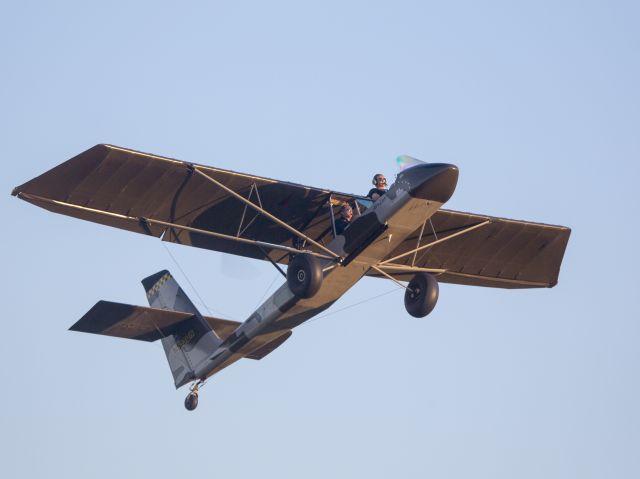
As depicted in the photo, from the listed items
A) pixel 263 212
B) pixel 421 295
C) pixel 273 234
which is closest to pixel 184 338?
pixel 273 234

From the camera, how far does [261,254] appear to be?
30.0 m

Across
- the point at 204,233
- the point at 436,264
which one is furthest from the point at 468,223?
the point at 204,233

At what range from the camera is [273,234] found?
2969 centimetres

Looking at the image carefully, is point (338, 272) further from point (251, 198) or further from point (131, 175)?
point (131, 175)

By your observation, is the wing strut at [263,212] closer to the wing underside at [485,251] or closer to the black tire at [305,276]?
the black tire at [305,276]

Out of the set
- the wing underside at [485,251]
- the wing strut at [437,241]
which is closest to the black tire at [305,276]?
the wing strut at [437,241]

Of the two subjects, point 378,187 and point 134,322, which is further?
point 134,322

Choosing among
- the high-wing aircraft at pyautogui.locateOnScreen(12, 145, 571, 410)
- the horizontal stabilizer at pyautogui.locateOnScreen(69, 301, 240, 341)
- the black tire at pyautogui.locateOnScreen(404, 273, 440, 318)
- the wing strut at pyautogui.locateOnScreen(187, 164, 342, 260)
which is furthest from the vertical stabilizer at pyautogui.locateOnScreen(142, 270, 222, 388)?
the black tire at pyautogui.locateOnScreen(404, 273, 440, 318)

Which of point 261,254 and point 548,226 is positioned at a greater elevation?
point 548,226

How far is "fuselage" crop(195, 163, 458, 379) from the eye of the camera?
2694 centimetres

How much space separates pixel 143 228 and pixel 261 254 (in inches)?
103

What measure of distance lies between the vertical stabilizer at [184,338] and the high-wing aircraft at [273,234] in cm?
3

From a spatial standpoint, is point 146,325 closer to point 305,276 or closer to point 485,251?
point 305,276

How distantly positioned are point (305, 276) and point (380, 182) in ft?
8.26
